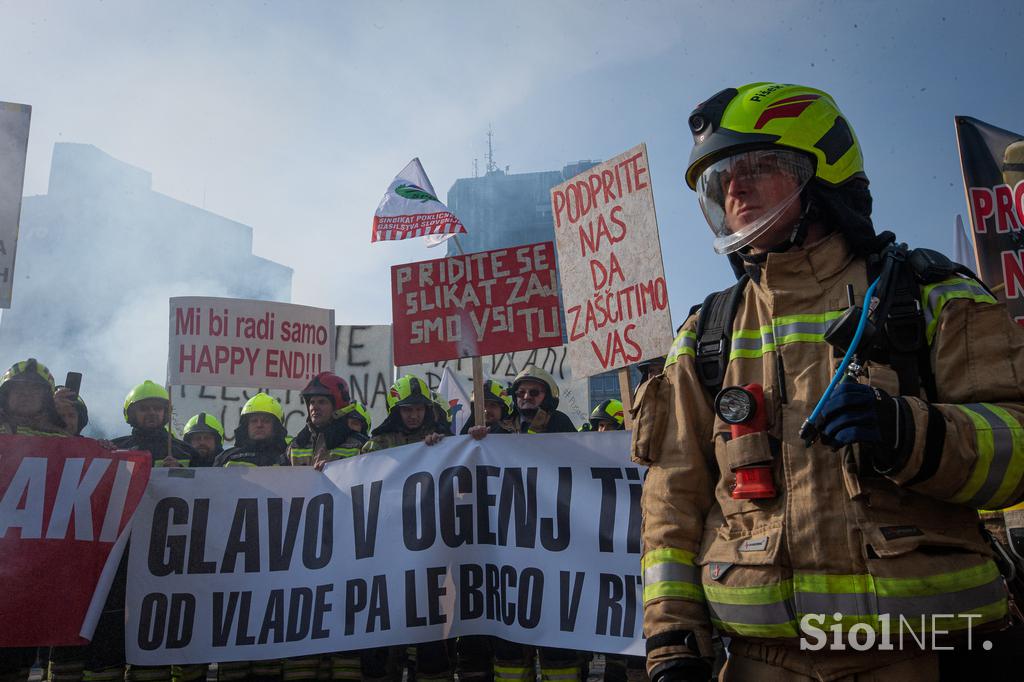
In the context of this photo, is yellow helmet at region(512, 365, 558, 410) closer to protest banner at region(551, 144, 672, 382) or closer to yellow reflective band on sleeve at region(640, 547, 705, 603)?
protest banner at region(551, 144, 672, 382)

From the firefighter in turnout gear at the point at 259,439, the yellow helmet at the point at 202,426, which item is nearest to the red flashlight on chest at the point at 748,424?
the firefighter in turnout gear at the point at 259,439

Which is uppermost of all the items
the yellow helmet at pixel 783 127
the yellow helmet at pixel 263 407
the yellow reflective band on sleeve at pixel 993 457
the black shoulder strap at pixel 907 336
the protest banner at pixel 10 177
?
the protest banner at pixel 10 177

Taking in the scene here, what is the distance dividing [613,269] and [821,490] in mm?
4403

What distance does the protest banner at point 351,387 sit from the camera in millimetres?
11039

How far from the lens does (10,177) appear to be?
5977 mm

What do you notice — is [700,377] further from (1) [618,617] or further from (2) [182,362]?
(2) [182,362]

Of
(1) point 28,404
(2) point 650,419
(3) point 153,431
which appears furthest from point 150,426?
(2) point 650,419

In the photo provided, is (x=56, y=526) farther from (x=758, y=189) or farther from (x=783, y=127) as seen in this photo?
(x=783, y=127)

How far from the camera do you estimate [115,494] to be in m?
5.29

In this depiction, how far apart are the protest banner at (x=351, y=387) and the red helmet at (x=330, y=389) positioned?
3281 mm

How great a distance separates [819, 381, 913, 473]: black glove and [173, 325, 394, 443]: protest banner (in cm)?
982

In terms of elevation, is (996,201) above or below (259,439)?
above

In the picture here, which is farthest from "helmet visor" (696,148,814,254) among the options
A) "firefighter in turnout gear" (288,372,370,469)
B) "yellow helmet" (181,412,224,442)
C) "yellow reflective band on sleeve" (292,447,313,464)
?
"yellow helmet" (181,412,224,442)

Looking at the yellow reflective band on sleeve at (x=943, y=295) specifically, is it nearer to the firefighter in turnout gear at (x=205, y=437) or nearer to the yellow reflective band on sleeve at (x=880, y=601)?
the yellow reflective band on sleeve at (x=880, y=601)
